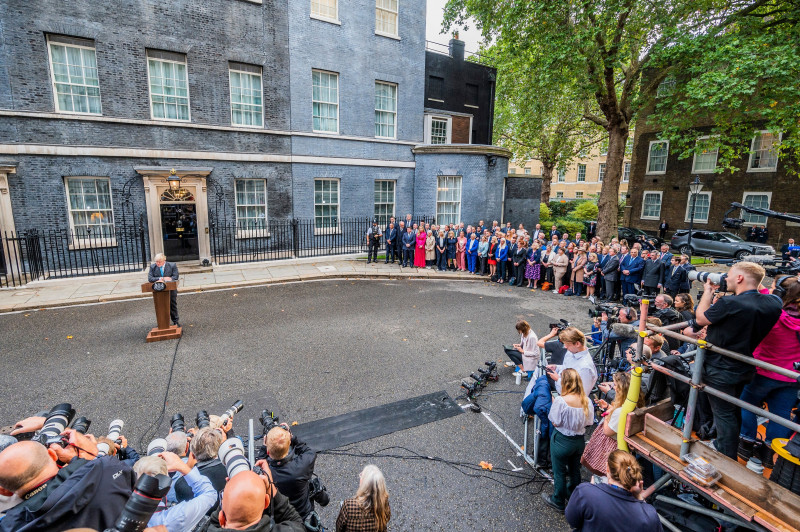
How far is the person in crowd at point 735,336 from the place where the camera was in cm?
386

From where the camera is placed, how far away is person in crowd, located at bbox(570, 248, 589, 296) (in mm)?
13258

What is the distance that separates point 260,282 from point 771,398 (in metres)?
13.4

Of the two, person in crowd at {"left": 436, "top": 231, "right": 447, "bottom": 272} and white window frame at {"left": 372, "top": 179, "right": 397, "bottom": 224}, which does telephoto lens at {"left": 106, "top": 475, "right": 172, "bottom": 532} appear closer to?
person in crowd at {"left": 436, "top": 231, "right": 447, "bottom": 272}

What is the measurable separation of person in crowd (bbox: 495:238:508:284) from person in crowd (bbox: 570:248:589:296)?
242 centimetres

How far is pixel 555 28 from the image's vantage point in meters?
16.5

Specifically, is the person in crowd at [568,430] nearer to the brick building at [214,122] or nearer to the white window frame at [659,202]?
the brick building at [214,122]

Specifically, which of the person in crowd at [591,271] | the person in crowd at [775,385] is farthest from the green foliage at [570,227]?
the person in crowd at [775,385]

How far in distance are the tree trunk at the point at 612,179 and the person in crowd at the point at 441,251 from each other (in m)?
8.63

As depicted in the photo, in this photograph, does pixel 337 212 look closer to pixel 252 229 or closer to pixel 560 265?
pixel 252 229

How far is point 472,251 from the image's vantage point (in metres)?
16.3

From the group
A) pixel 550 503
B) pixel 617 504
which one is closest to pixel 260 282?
pixel 550 503

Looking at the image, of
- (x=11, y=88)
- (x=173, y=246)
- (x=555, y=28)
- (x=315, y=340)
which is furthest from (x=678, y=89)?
(x=11, y=88)

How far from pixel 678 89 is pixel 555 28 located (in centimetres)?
539

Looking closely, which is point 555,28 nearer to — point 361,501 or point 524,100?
point 524,100
